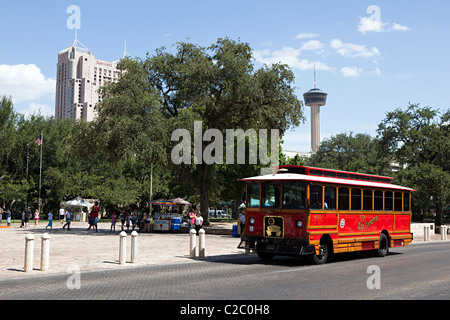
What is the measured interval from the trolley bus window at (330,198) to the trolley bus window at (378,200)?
301cm

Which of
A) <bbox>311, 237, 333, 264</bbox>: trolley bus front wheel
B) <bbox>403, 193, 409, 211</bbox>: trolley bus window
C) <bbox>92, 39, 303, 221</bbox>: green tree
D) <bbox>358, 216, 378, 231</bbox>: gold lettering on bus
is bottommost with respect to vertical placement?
<bbox>311, 237, 333, 264</bbox>: trolley bus front wheel

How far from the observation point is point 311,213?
14.5m

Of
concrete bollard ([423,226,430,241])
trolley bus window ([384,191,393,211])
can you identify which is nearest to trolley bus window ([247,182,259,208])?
trolley bus window ([384,191,393,211])

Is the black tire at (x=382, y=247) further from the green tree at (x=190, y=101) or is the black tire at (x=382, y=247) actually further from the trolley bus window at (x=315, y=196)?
the green tree at (x=190, y=101)

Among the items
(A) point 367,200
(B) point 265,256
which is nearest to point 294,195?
(B) point 265,256

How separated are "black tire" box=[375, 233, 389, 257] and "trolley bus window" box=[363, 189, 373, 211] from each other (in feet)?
5.71

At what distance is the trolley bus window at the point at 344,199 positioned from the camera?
51.9 feet

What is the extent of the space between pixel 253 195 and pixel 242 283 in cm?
551

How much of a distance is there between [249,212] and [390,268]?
492 cm

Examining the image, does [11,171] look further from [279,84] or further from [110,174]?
[279,84]

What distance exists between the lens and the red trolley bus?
14.5 meters

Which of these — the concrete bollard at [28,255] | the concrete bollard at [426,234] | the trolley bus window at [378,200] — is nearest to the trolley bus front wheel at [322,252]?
the trolley bus window at [378,200]

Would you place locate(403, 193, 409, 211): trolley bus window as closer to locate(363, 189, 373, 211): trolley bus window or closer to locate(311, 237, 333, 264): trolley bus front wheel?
locate(363, 189, 373, 211): trolley bus window

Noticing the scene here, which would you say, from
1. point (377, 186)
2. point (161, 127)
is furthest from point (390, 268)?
point (161, 127)
